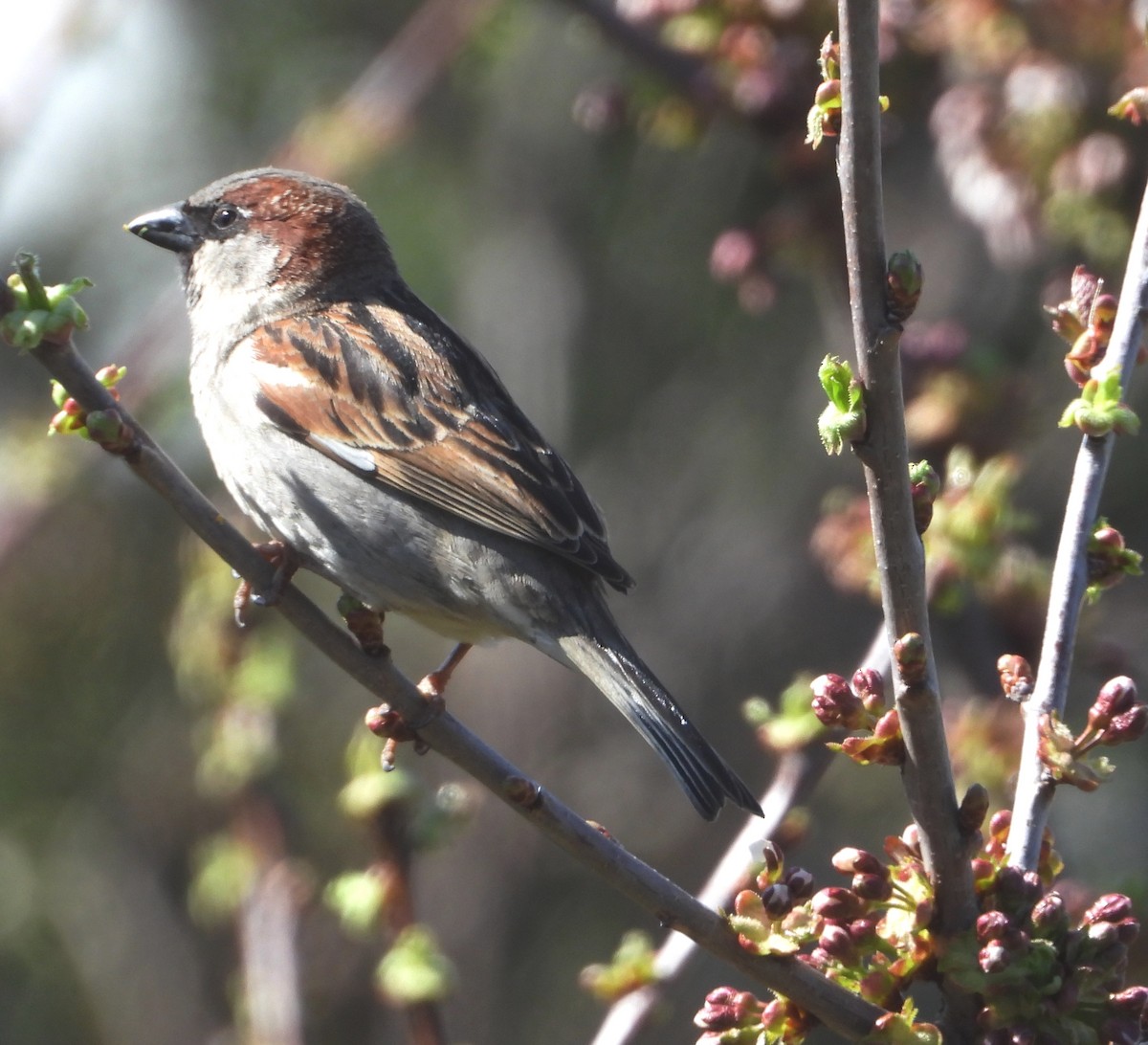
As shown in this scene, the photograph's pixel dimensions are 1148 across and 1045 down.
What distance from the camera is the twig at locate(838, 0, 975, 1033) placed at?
5.00 feet

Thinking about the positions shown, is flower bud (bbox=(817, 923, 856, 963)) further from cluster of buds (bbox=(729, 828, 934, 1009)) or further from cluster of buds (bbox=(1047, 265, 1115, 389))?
cluster of buds (bbox=(1047, 265, 1115, 389))

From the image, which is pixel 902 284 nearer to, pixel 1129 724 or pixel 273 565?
pixel 1129 724

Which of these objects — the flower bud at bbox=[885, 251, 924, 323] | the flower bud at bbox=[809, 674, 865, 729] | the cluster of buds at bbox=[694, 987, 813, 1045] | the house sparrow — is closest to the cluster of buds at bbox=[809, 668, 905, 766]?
the flower bud at bbox=[809, 674, 865, 729]

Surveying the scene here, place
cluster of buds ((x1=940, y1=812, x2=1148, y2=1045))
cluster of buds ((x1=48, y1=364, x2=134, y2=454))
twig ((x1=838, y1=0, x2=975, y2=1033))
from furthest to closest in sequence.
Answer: cluster of buds ((x1=48, y1=364, x2=134, y2=454)) → cluster of buds ((x1=940, y1=812, x2=1148, y2=1045)) → twig ((x1=838, y1=0, x2=975, y2=1033))

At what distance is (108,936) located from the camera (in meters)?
5.56

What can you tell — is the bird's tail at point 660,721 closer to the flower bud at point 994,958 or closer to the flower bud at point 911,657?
the flower bud at point 994,958

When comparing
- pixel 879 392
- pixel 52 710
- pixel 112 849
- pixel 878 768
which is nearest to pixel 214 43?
pixel 52 710

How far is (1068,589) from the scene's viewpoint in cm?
194

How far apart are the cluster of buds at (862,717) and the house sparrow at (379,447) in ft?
2.62

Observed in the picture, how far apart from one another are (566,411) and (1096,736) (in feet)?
13.9

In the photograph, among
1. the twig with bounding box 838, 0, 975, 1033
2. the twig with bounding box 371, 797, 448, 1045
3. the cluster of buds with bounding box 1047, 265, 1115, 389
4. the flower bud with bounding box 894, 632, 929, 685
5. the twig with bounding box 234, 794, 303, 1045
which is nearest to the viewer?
the twig with bounding box 838, 0, 975, 1033

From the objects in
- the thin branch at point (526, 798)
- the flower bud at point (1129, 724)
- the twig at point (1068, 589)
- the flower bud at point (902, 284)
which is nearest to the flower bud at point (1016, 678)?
the twig at point (1068, 589)

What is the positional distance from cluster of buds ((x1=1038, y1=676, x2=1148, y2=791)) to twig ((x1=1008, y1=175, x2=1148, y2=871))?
0.03 metres

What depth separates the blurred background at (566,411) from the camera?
3990mm
